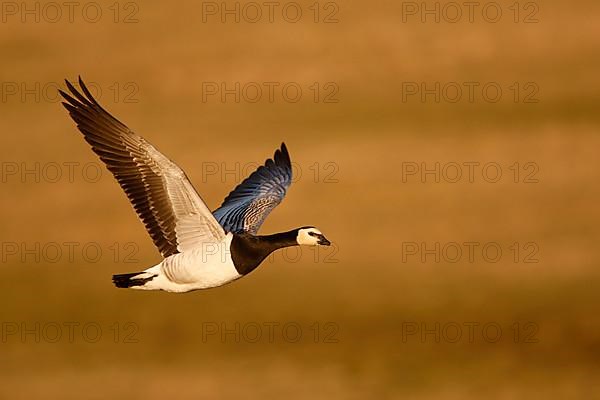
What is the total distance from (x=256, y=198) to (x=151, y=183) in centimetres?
287

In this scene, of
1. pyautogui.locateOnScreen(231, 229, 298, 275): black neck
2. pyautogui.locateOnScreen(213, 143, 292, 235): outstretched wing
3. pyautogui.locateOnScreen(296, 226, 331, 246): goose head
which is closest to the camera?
pyautogui.locateOnScreen(231, 229, 298, 275): black neck

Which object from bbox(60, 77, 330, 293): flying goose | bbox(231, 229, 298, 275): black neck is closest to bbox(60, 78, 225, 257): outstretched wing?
bbox(60, 77, 330, 293): flying goose

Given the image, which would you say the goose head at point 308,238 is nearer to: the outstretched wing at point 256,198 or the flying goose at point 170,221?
the flying goose at point 170,221

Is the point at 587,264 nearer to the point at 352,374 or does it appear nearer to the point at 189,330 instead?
the point at 352,374

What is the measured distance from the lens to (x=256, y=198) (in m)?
15.8

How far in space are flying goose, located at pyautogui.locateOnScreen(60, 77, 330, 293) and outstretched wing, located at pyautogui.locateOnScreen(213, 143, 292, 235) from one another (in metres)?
1.23

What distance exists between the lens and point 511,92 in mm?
24000

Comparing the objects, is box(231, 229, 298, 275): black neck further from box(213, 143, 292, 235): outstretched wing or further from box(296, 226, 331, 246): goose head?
box(213, 143, 292, 235): outstretched wing

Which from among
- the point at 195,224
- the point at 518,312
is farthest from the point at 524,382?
the point at 195,224

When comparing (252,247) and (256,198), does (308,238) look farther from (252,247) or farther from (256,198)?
(256,198)

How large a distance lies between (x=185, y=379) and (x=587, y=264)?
5.40m

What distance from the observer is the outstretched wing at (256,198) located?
587 inches

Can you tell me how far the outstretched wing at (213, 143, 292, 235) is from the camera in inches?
587

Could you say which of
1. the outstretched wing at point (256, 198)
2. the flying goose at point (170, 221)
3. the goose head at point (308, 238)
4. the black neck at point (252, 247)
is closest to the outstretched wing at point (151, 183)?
the flying goose at point (170, 221)
